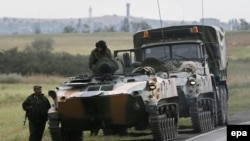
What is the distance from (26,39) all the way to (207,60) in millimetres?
105498

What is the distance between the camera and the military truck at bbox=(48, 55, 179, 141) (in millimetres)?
17172

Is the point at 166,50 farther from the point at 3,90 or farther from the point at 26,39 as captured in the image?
the point at 26,39

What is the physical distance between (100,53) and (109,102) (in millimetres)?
2099

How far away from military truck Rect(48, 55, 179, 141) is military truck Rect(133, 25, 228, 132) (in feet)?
8.61

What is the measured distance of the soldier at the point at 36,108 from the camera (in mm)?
17844

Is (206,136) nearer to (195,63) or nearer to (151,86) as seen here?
(151,86)

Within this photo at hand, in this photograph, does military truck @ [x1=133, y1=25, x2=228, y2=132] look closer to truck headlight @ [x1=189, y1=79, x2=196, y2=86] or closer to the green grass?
truck headlight @ [x1=189, y1=79, x2=196, y2=86]

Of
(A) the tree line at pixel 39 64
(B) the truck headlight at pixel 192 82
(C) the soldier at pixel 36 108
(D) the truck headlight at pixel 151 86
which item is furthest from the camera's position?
(A) the tree line at pixel 39 64

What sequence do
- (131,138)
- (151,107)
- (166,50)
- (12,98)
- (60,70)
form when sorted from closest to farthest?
(151,107), (131,138), (166,50), (12,98), (60,70)

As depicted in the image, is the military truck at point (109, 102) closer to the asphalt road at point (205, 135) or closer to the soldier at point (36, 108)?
the soldier at point (36, 108)

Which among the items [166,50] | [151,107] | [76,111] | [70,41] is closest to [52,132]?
[76,111]

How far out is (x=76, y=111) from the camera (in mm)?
17391

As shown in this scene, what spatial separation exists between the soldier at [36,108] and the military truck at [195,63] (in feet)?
12.9

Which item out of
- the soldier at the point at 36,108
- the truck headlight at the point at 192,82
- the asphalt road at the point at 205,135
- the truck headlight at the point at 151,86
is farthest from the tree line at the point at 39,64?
the truck headlight at the point at 151,86
